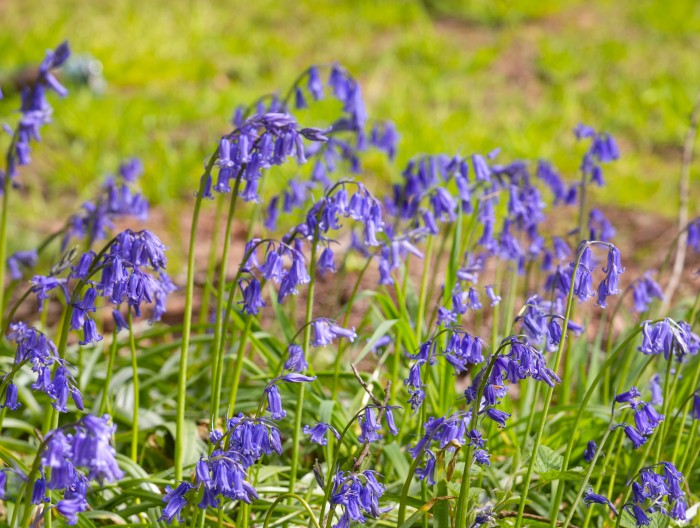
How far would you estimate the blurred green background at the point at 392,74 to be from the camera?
8.29 m

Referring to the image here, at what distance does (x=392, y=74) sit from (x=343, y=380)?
21.8ft

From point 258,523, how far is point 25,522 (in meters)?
1.10

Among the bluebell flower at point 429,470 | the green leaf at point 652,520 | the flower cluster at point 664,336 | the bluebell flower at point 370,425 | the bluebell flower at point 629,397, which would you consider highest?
the flower cluster at point 664,336

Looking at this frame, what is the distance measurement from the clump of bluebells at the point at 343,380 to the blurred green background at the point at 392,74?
8.49 feet

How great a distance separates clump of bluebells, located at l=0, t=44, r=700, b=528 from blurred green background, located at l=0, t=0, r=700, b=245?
8.49 ft

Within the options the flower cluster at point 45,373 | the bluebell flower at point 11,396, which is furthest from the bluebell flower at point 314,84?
the bluebell flower at point 11,396

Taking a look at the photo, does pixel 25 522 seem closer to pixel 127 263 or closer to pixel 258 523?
pixel 127 263

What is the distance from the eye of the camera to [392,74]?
34.4ft

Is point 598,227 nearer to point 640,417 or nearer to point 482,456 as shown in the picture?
point 640,417

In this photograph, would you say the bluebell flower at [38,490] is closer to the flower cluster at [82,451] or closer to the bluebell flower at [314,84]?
the flower cluster at [82,451]

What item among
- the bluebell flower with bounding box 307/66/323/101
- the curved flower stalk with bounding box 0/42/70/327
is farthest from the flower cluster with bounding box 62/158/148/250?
the bluebell flower with bounding box 307/66/323/101

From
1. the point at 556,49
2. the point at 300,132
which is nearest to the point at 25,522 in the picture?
the point at 300,132

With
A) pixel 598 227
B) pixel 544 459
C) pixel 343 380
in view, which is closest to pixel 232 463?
pixel 544 459

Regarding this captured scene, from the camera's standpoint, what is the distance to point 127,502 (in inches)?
138
